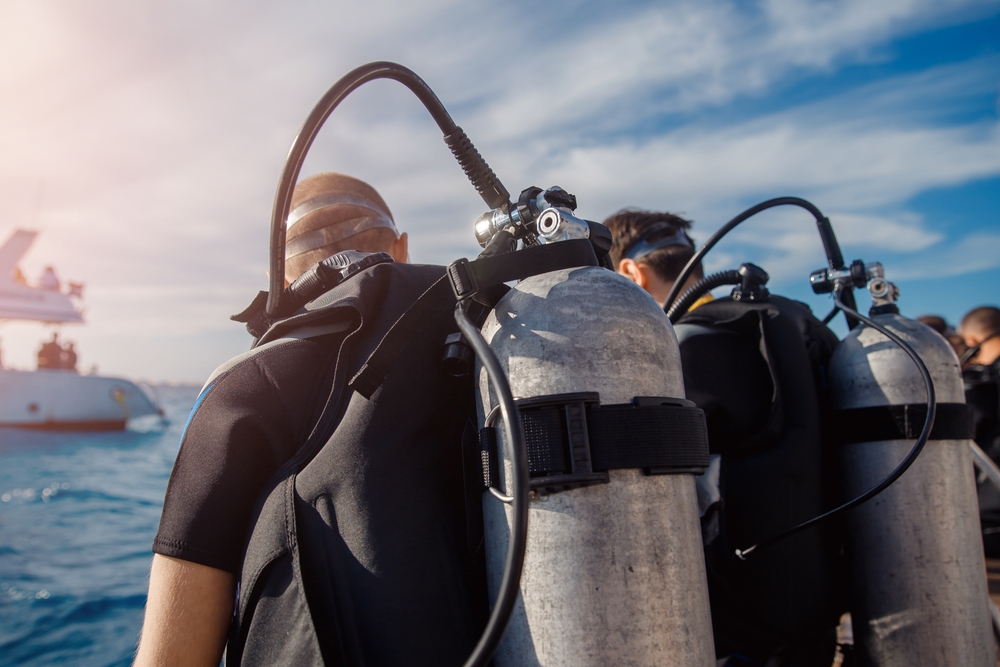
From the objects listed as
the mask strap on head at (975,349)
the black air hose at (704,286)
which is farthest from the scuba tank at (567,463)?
the mask strap on head at (975,349)

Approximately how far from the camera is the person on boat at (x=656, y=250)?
287cm

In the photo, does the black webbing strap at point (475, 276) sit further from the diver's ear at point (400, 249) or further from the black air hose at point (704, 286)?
the black air hose at point (704, 286)

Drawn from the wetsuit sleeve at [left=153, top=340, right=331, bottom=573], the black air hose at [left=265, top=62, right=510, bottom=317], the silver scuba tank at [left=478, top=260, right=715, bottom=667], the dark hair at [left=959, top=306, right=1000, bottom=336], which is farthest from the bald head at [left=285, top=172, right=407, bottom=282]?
the dark hair at [left=959, top=306, right=1000, bottom=336]

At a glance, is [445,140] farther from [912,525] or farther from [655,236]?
[655,236]

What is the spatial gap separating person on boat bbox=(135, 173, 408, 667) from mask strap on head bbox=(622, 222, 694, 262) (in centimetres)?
199

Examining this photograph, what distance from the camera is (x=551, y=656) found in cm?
97

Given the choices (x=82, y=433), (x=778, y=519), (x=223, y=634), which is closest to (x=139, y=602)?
(x=223, y=634)

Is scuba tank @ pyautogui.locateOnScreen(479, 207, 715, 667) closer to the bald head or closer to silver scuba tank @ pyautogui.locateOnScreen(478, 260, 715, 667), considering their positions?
silver scuba tank @ pyautogui.locateOnScreen(478, 260, 715, 667)

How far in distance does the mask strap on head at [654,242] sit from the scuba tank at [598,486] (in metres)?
1.88

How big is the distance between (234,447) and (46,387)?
35931 millimetres

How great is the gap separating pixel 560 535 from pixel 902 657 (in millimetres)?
1343

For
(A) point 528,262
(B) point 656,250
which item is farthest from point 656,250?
(A) point 528,262

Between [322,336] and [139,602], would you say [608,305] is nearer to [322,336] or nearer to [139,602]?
[322,336]

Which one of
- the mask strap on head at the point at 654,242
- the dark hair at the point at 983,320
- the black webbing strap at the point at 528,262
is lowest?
the dark hair at the point at 983,320
